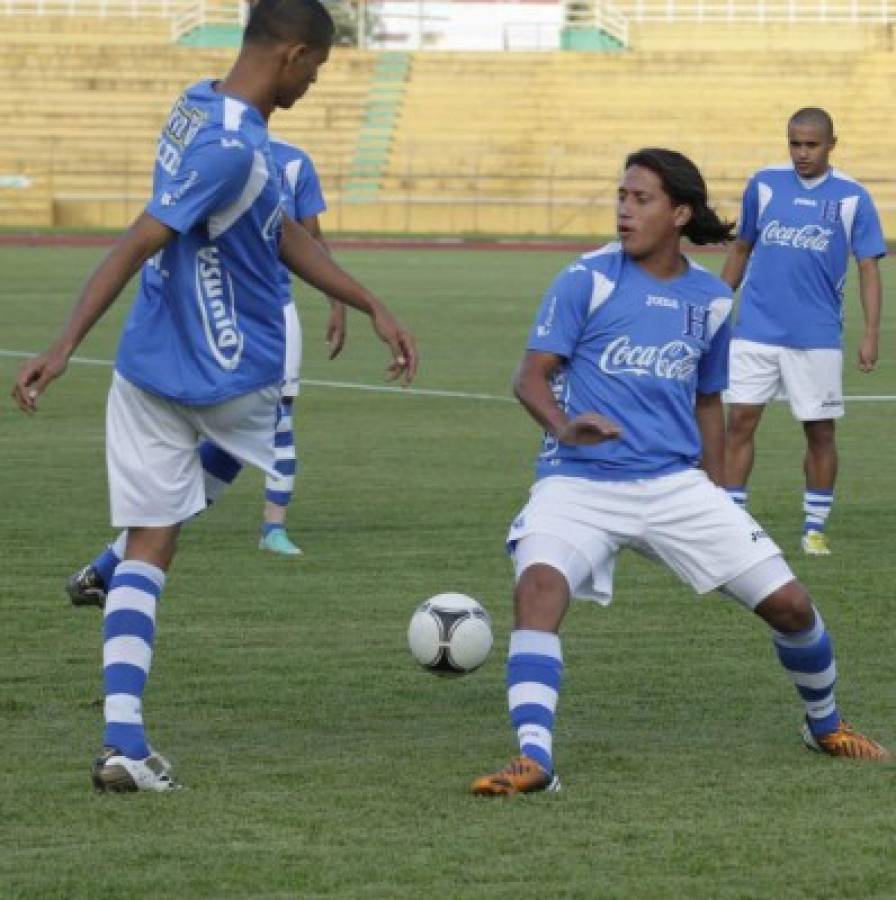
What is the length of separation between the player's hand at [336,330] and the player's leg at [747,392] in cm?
222

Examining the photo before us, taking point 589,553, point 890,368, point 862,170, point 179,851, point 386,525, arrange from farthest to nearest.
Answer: point 862,170 < point 890,368 < point 386,525 < point 589,553 < point 179,851

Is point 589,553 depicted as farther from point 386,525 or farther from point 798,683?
point 386,525

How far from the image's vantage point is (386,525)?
12297 mm

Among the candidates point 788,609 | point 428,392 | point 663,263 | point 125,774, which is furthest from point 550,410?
point 428,392

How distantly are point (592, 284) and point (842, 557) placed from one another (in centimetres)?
490

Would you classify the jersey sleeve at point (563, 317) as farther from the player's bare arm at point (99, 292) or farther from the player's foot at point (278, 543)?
the player's foot at point (278, 543)

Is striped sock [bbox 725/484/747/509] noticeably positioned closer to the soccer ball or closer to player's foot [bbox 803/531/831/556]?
player's foot [bbox 803/531/831/556]

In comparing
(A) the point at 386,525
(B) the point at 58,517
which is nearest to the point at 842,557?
(A) the point at 386,525

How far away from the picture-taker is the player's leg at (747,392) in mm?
12227

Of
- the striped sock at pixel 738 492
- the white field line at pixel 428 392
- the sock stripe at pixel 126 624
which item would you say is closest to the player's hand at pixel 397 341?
the sock stripe at pixel 126 624

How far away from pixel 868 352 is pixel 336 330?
9.42ft

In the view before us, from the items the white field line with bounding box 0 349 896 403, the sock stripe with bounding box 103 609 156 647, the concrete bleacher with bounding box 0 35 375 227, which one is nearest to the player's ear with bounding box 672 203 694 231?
the sock stripe with bounding box 103 609 156 647

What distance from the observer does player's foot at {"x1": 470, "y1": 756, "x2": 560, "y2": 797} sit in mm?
6531

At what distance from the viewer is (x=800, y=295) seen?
1223 centimetres
